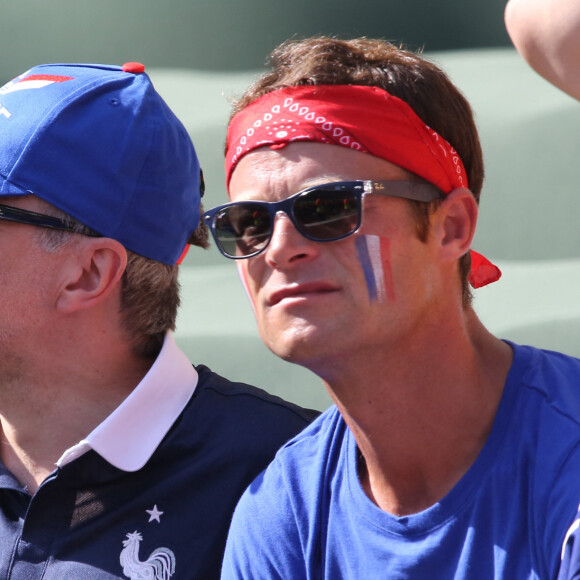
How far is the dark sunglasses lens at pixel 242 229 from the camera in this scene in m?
1.86

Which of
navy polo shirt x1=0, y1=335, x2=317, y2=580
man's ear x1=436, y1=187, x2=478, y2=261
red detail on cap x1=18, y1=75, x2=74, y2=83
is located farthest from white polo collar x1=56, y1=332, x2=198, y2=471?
man's ear x1=436, y1=187, x2=478, y2=261

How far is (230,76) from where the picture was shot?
2.96 m

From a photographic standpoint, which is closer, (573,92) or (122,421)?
(573,92)

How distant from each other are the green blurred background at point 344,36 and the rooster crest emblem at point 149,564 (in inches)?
33.1

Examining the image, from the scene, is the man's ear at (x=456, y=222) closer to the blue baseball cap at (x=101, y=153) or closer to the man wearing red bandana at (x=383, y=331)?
the man wearing red bandana at (x=383, y=331)

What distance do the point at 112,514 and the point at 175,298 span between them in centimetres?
62

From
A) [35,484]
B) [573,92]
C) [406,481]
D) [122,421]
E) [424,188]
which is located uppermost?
[573,92]

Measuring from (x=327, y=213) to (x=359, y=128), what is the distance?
182mm

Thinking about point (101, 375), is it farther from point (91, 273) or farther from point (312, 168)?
point (312, 168)

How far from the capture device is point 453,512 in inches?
68.3

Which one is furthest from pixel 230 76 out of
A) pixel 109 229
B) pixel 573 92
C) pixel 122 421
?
pixel 573 92

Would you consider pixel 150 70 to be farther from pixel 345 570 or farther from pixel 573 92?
pixel 573 92

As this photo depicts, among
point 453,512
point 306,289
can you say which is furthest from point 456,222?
point 453,512

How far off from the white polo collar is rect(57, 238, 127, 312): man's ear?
0.22m
